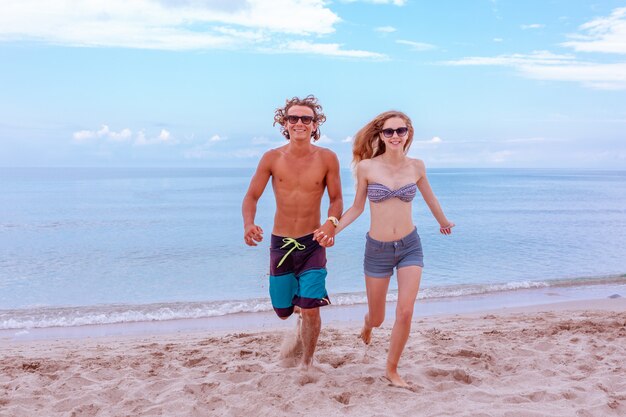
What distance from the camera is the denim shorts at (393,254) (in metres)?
5.17

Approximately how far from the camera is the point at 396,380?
5.36 meters

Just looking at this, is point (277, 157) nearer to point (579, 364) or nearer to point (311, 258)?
point (311, 258)

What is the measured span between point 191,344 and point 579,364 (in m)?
4.43

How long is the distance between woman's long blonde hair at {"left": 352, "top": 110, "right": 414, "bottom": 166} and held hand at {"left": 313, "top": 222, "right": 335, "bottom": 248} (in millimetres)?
825

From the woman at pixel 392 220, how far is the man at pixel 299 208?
29 cm

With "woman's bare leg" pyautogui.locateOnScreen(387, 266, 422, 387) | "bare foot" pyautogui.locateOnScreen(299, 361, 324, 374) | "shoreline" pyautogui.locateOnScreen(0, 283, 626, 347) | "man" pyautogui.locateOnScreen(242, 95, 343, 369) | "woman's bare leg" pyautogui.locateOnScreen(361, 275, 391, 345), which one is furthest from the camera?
"shoreline" pyautogui.locateOnScreen(0, 283, 626, 347)

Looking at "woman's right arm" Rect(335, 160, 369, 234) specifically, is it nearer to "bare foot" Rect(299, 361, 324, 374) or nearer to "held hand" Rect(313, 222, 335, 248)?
"held hand" Rect(313, 222, 335, 248)

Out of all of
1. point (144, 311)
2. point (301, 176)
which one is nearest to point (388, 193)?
point (301, 176)

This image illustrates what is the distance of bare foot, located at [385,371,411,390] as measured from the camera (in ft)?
17.4

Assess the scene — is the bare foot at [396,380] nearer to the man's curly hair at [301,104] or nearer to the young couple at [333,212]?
the young couple at [333,212]

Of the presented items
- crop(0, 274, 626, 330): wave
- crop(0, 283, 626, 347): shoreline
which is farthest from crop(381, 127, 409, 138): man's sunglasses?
crop(0, 274, 626, 330): wave

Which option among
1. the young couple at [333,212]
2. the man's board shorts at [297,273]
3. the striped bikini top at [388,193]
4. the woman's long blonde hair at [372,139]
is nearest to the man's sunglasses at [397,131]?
the young couple at [333,212]

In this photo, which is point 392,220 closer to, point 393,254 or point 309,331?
point 393,254

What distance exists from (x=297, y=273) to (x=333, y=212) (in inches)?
26.3
